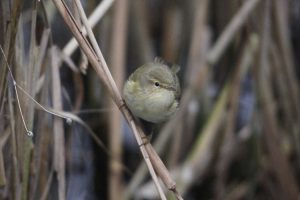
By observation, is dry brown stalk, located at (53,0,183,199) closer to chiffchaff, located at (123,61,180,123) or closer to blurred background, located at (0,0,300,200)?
chiffchaff, located at (123,61,180,123)

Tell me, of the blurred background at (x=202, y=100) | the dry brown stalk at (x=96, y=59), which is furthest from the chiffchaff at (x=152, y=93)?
the blurred background at (x=202, y=100)

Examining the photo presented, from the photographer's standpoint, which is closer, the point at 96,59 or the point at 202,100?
the point at 96,59

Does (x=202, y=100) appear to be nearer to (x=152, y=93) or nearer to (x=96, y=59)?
(x=152, y=93)

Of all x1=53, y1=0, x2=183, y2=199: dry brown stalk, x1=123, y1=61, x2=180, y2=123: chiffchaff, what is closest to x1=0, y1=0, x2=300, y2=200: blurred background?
x1=123, y1=61, x2=180, y2=123: chiffchaff

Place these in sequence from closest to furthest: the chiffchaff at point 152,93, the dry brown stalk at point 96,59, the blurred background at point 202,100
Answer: the dry brown stalk at point 96,59, the chiffchaff at point 152,93, the blurred background at point 202,100

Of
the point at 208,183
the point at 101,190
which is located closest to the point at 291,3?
the point at 208,183

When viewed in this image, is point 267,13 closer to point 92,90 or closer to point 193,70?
point 193,70

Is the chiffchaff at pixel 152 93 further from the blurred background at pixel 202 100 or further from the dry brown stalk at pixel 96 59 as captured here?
the blurred background at pixel 202 100

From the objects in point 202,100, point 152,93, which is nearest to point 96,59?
point 152,93

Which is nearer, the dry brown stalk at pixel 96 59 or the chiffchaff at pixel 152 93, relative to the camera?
the dry brown stalk at pixel 96 59
